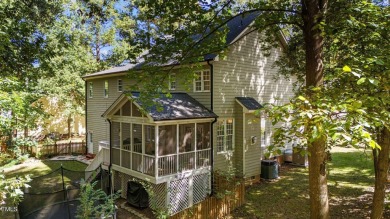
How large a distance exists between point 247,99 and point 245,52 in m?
2.75

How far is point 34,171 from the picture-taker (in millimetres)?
17219

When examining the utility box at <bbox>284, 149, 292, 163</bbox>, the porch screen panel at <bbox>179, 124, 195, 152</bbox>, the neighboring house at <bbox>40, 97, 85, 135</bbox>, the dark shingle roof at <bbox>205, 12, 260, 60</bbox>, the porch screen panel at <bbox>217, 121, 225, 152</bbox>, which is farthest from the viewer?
the neighboring house at <bbox>40, 97, 85, 135</bbox>

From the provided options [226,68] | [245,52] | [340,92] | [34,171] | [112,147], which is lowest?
[34,171]

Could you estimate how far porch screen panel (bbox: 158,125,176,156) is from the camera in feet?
36.4

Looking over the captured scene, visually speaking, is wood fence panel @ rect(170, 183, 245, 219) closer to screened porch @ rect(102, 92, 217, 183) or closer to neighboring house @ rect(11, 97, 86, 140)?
screened porch @ rect(102, 92, 217, 183)

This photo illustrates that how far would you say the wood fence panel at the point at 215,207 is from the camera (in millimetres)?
9469

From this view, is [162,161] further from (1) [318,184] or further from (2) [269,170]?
(2) [269,170]

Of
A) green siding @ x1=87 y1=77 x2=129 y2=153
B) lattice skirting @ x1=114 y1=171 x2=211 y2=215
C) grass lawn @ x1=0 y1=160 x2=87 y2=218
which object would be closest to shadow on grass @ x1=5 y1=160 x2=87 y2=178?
grass lawn @ x1=0 y1=160 x2=87 y2=218

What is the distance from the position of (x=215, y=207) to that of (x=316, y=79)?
20.3 feet

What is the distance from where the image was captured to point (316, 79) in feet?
24.3

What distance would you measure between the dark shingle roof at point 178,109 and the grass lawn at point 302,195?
14.9 feet

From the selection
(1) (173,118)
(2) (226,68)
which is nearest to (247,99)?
(2) (226,68)

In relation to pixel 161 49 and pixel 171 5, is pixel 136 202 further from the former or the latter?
pixel 171 5

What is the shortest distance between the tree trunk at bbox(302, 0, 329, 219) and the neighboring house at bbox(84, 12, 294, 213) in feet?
13.8
